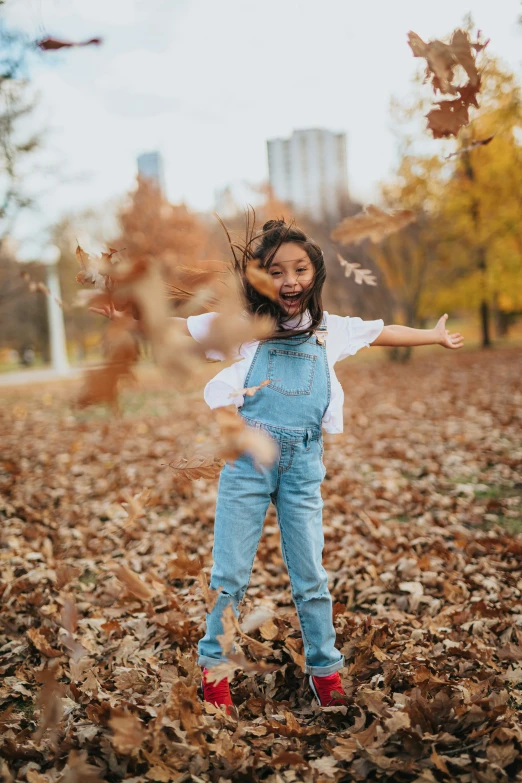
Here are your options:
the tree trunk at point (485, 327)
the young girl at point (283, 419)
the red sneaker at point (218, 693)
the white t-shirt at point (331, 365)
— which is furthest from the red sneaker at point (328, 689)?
the tree trunk at point (485, 327)

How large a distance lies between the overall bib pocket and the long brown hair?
Result: 8 centimetres

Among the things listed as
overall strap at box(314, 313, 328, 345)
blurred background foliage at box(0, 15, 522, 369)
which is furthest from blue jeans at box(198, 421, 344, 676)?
blurred background foliage at box(0, 15, 522, 369)

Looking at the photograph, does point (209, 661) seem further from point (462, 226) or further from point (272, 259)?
point (462, 226)

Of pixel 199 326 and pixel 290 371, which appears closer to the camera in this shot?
pixel 199 326

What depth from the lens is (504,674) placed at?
248 centimetres

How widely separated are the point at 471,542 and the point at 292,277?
8.42 ft

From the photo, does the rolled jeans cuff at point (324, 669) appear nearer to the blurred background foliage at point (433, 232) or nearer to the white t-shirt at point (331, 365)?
the white t-shirt at point (331, 365)

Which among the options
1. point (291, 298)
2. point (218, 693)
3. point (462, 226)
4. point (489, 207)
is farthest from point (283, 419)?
point (462, 226)

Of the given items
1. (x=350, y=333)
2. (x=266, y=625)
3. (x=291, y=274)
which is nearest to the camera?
(x=291, y=274)

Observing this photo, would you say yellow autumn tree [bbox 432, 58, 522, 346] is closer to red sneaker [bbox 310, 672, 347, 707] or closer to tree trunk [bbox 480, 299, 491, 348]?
tree trunk [bbox 480, 299, 491, 348]

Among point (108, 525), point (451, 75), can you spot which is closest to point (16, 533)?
point (108, 525)

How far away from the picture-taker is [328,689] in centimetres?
236

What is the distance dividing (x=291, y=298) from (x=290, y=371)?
26cm

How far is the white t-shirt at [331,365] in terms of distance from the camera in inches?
87.0
